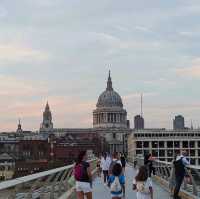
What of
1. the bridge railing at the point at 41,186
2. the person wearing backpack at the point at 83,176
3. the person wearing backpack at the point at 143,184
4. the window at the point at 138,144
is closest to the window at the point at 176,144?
the window at the point at 138,144

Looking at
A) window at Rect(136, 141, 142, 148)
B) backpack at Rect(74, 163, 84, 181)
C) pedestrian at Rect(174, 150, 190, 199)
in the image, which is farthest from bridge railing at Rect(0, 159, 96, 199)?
window at Rect(136, 141, 142, 148)

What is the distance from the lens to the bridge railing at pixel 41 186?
11812mm

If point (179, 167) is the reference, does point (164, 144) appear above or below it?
above

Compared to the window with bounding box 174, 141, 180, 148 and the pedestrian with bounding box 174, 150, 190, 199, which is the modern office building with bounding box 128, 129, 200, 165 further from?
the pedestrian with bounding box 174, 150, 190, 199

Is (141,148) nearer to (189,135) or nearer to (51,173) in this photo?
(189,135)

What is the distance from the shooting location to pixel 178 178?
19016mm

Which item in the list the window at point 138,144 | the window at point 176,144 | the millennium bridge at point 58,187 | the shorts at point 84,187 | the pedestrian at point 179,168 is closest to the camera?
the millennium bridge at point 58,187

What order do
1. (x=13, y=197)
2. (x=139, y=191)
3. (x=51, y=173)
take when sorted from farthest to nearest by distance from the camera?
(x=51, y=173)
(x=139, y=191)
(x=13, y=197)

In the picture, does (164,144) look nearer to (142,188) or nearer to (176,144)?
(176,144)

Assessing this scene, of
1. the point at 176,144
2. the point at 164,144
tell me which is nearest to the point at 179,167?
the point at 164,144

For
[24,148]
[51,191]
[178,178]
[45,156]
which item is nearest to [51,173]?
[51,191]

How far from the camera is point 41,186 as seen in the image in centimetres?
1567

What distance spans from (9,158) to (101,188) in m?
152

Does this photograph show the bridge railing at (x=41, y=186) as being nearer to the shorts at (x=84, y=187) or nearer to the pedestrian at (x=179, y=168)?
the shorts at (x=84, y=187)
